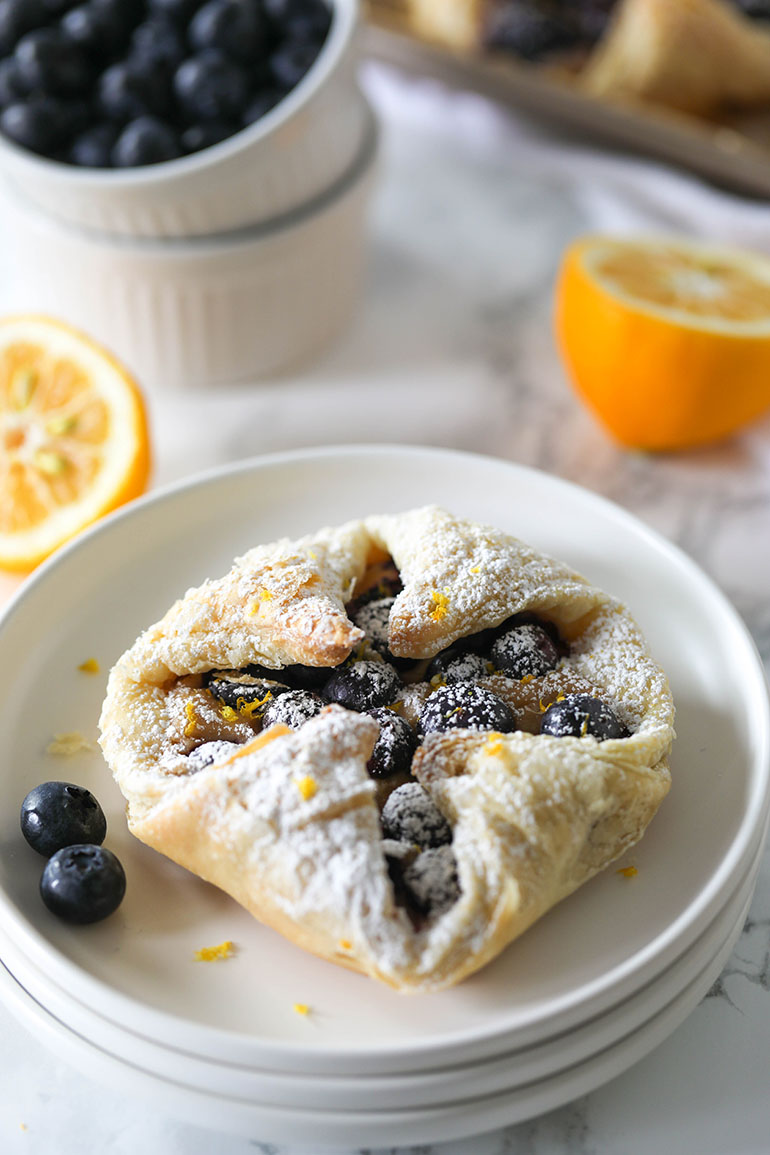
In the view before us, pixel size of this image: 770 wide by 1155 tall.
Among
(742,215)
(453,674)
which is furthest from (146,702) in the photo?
(742,215)

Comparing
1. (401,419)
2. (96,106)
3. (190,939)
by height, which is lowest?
(401,419)

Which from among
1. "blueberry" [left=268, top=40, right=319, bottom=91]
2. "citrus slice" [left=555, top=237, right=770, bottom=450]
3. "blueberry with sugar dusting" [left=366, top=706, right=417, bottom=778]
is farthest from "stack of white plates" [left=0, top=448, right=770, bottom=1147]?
"blueberry" [left=268, top=40, right=319, bottom=91]

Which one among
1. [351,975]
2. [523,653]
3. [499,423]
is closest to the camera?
[351,975]

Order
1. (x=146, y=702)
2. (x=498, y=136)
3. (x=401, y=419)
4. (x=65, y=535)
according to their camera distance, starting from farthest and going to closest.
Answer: (x=498, y=136) → (x=401, y=419) → (x=65, y=535) → (x=146, y=702)

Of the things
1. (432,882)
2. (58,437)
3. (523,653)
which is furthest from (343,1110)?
(58,437)

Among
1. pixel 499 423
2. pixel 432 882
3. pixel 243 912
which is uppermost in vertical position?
pixel 432 882

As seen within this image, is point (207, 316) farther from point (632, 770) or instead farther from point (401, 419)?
point (632, 770)

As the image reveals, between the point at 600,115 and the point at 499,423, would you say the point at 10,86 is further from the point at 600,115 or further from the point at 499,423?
the point at 600,115
